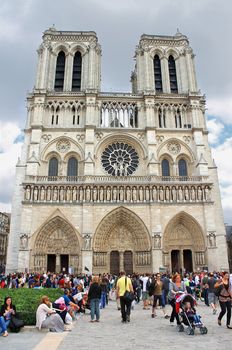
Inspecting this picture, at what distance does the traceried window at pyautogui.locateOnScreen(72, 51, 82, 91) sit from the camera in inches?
1227

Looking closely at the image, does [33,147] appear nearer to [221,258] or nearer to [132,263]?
[132,263]

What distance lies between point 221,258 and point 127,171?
1116 cm

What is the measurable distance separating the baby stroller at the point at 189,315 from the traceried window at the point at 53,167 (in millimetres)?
21646

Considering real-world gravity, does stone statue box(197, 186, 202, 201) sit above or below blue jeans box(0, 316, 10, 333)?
above

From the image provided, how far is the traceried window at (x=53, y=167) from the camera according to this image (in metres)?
27.3

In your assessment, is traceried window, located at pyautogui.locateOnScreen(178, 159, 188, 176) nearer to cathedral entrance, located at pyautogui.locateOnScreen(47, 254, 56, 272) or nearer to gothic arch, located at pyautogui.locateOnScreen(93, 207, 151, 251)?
gothic arch, located at pyautogui.locateOnScreen(93, 207, 151, 251)

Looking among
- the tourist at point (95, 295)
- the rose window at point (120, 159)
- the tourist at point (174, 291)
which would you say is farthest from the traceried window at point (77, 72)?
the tourist at point (174, 291)

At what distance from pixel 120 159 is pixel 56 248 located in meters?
10.1

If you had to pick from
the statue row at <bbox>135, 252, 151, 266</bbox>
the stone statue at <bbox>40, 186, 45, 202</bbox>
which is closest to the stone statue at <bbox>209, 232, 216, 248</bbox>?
the statue row at <bbox>135, 252, 151, 266</bbox>

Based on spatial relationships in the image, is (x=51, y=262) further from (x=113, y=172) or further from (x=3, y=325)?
(x=3, y=325)

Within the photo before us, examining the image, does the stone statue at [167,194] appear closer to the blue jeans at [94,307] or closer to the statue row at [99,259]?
Result: the statue row at [99,259]

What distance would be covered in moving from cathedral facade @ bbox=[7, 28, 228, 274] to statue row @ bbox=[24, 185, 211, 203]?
0.28ft

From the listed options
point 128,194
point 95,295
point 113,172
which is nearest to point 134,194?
point 128,194

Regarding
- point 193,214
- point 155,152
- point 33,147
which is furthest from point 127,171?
point 33,147
